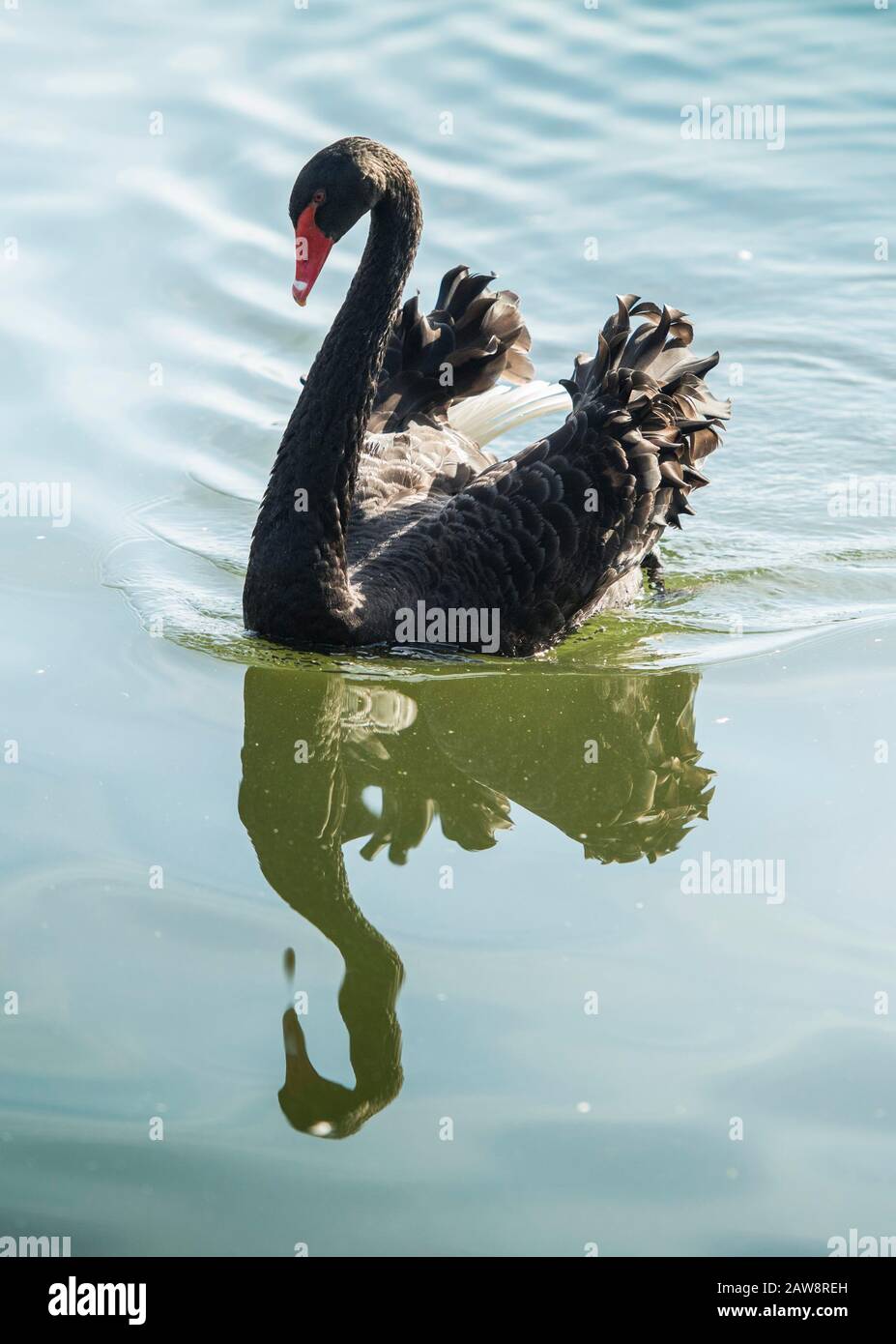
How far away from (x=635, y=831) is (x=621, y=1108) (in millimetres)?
1480

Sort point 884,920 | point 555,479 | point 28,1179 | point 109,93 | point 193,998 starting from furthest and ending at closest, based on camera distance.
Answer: point 109,93 < point 555,479 < point 884,920 < point 193,998 < point 28,1179

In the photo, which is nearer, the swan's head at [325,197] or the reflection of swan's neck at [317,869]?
the reflection of swan's neck at [317,869]

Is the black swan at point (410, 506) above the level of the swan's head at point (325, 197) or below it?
below

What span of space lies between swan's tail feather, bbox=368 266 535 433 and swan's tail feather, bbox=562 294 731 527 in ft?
1.34

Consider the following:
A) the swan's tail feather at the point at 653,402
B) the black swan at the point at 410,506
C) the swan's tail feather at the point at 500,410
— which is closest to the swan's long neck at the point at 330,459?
the black swan at the point at 410,506

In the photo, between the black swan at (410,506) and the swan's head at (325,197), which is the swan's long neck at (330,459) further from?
the swan's head at (325,197)

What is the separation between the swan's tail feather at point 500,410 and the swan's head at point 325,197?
1844mm

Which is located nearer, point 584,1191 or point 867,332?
point 584,1191

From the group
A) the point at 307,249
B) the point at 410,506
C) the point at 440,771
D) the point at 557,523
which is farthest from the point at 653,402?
the point at 440,771

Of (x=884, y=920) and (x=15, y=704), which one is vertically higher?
(x=15, y=704)

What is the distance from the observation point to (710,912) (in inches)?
199

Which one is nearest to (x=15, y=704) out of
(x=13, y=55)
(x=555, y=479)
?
(x=555, y=479)

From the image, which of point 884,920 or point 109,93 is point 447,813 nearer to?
point 884,920

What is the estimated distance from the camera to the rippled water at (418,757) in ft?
13.3
